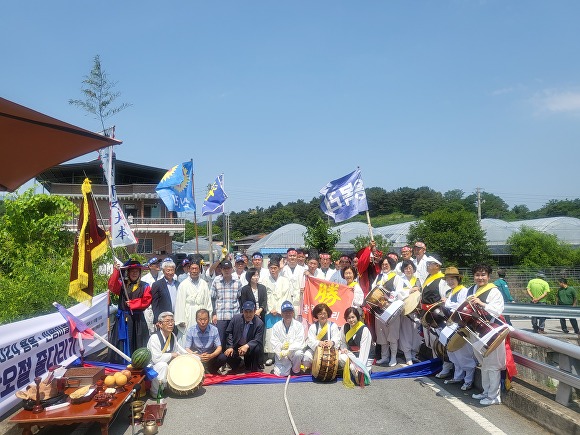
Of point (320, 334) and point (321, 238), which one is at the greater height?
point (321, 238)

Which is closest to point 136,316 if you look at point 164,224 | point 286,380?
point 286,380

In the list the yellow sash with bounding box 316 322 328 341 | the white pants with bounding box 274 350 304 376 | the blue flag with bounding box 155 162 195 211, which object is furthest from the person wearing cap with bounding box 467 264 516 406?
the blue flag with bounding box 155 162 195 211

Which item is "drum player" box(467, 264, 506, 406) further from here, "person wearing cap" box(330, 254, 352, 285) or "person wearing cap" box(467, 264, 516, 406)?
"person wearing cap" box(330, 254, 352, 285)

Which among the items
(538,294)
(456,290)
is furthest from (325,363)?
(538,294)

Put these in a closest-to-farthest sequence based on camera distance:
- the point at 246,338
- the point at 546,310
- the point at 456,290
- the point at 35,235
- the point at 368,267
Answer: the point at 456,290
the point at 246,338
the point at 368,267
the point at 546,310
the point at 35,235

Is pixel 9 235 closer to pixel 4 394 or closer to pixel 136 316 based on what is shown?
pixel 136 316

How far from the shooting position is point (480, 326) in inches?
244

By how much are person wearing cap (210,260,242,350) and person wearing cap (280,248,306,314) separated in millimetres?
1301

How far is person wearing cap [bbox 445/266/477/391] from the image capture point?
6840 millimetres

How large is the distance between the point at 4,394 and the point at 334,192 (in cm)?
720

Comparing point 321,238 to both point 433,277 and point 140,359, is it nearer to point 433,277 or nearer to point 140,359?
point 433,277

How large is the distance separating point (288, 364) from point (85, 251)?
11.9 feet

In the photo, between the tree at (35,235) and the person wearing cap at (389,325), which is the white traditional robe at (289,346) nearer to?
the person wearing cap at (389,325)

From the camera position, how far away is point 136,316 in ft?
26.3
